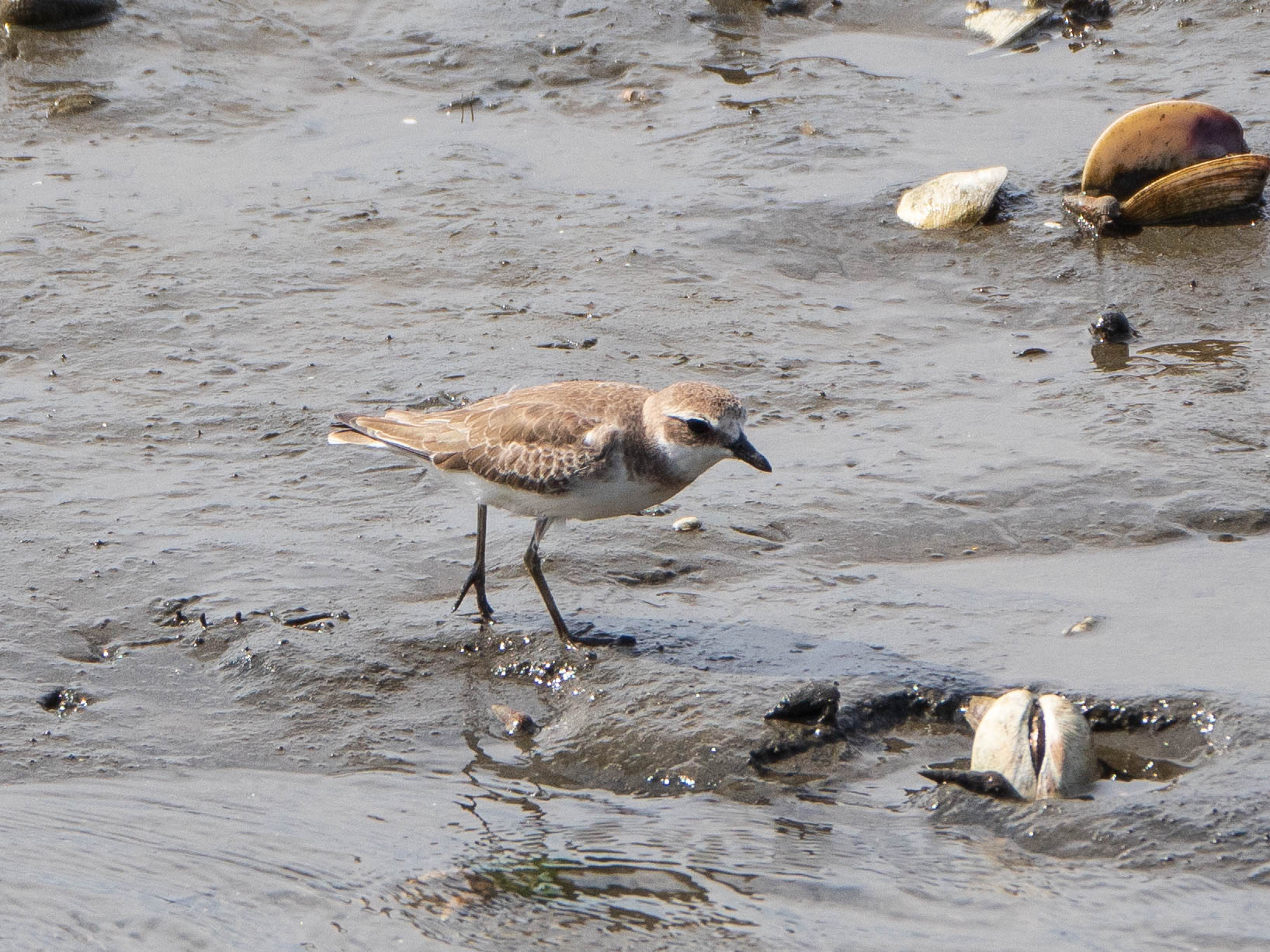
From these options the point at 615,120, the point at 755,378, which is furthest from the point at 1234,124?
the point at 615,120

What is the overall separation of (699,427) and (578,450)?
0.54 meters

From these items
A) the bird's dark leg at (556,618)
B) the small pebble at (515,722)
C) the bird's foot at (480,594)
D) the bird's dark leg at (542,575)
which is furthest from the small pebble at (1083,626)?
the bird's foot at (480,594)

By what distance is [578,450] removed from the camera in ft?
21.2

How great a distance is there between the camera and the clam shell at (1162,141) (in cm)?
1063

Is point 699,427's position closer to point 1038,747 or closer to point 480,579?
point 480,579

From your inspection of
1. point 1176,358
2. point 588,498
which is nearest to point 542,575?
point 588,498

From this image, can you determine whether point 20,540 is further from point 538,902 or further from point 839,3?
point 839,3

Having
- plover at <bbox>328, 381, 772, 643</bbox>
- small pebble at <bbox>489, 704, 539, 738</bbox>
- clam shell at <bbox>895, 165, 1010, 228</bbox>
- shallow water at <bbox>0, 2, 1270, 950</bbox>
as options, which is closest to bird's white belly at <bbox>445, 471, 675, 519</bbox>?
plover at <bbox>328, 381, 772, 643</bbox>

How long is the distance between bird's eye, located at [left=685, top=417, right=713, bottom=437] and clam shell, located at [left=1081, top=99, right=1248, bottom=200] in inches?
229

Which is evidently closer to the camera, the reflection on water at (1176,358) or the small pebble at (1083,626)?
the small pebble at (1083,626)

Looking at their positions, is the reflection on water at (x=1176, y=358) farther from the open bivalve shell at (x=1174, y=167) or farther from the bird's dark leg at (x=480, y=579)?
the bird's dark leg at (x=480, y=579)

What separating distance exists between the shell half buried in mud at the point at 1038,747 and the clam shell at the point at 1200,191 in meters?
6.24

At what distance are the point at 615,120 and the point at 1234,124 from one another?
17.6 feet

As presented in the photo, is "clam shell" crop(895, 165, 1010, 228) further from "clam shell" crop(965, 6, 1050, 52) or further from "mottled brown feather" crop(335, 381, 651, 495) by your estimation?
"mottled brown feather" crop(335, 381, 651, 495)
